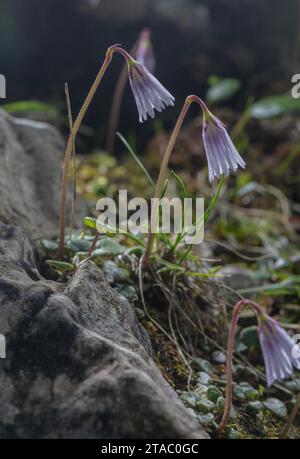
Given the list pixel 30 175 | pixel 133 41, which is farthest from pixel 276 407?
pixel 133 41

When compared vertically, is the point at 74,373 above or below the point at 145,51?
below

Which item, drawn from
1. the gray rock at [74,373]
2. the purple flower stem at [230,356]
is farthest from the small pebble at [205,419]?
the gray rock at [74,373]

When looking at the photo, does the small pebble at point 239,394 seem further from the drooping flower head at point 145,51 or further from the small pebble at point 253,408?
the drooping flower head at point 145,51

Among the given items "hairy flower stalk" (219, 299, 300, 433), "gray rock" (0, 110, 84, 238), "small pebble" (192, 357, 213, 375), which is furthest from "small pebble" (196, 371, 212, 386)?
"gray rock" (0, 110, 84, 238)

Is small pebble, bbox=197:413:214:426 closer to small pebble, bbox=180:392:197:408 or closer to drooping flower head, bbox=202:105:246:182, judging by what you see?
small pebble, bbox=180:392:197:408

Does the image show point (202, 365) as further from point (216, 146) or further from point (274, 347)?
point (216, 146)
